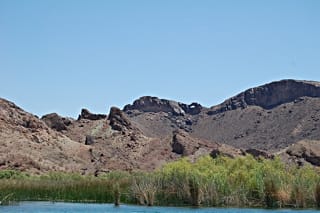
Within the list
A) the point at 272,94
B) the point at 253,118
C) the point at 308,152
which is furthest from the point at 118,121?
the point at 272,94

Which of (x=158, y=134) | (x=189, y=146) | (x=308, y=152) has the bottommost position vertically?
(x=308, y=152)

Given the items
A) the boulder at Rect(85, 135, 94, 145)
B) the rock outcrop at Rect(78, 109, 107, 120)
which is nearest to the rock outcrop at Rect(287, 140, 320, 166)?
the boulder at Rect(85, 135, 94, 145)

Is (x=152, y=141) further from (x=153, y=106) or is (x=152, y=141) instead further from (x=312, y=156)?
(x=153, y=106)

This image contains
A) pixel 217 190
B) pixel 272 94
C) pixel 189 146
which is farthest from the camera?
pixel 272 94

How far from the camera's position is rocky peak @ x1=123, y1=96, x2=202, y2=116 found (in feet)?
584

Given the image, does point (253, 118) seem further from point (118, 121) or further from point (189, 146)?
point (189, 146)

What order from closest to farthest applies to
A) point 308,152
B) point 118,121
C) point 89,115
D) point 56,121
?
point 308,152, point 118,121, point 56,121, point 89,115

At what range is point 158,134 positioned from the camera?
153m

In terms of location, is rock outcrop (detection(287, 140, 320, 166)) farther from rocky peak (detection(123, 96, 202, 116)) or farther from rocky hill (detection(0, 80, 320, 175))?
rocky peak (detection(123, 96, 202, 116))

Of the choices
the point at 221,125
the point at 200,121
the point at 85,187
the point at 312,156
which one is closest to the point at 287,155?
the point at 312,156

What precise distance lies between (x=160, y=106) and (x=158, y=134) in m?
25.7

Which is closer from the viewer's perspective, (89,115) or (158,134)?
(89,115)

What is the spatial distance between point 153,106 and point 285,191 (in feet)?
461

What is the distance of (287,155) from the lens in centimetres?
8712
